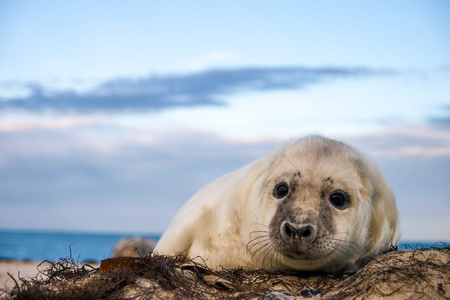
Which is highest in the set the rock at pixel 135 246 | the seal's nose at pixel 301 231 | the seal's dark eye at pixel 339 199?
the seal's dark eye at pixel 339 199

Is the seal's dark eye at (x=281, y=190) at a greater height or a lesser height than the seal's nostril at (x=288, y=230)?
greater

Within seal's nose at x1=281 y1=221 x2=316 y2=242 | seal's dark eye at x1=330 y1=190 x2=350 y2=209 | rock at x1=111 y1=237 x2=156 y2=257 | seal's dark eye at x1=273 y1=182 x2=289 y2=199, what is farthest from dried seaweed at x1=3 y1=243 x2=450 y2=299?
rock at x1=111 y1=237 x2=156 y2=257

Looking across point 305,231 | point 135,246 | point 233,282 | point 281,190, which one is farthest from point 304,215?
point 135,246

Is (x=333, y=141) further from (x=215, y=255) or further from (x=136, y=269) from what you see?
(x=136, y=269)

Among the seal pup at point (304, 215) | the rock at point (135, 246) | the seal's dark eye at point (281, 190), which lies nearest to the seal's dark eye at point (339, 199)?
the seal pup at point (304, 215)

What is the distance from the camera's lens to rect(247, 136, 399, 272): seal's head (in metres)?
4.96

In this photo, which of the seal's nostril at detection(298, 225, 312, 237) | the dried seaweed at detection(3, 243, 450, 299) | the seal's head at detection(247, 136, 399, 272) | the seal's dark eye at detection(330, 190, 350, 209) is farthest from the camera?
the seal's dark eye at detection(330, 190, 350, 209)

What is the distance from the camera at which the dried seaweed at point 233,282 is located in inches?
167

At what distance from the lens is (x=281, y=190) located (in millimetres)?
5336

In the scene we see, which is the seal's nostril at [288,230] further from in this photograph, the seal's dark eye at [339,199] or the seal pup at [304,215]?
the seal's dark eye at [339,199]

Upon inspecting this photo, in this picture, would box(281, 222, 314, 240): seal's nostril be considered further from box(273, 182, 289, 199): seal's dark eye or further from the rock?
the rock

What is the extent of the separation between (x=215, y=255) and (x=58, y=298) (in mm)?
2201

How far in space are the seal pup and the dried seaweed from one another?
0.30m

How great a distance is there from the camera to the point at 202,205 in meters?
6.73
